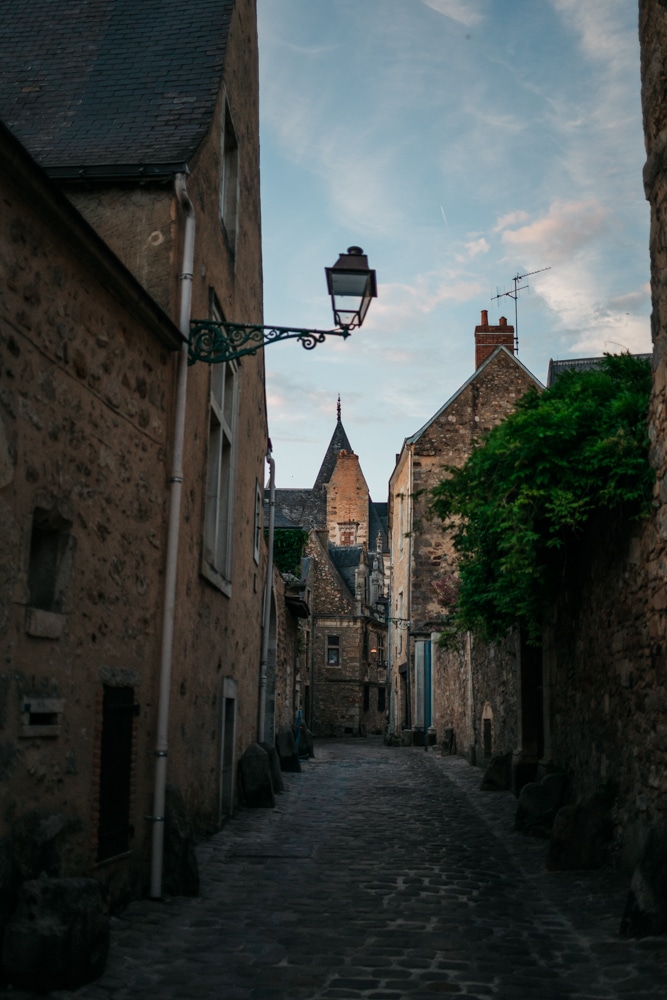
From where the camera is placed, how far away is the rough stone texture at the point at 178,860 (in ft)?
20.2

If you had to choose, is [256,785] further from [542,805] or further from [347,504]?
[347,504]

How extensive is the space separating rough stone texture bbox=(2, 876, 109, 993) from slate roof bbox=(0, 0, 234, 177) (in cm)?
483

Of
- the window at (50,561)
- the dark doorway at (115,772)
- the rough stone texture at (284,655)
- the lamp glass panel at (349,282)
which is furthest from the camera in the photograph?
the rough stone texture at (284,655)

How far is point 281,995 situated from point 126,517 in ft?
9.47

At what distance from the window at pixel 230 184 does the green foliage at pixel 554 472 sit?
11.2 ft

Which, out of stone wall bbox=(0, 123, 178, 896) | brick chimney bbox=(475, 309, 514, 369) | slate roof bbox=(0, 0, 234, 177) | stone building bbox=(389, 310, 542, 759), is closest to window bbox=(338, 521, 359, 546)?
stone building bbox=(389, 310, 542, 759)

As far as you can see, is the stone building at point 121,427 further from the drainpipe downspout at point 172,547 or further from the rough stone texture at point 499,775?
the rough stone texture at point 499,775

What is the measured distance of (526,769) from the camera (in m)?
11.8

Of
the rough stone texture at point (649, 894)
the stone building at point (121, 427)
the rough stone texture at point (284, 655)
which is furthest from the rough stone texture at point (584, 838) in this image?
the rough stone texture at point (284, 655)

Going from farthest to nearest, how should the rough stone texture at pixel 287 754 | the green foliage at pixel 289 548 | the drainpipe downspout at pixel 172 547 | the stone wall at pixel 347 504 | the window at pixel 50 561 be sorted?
1. the stone wall at pixel 347 504
2. the green foliage at pixel 289 548
3. the rough stone texture at pixel 287 754
4. the drainpipe downspout at pixel 172 547
5. the window at pixel 50 561

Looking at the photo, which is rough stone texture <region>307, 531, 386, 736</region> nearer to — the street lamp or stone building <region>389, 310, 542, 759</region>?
stone building <region>389, 310, 542, 759</region>

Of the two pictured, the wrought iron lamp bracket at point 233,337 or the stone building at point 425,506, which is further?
the stone building at point 425,506

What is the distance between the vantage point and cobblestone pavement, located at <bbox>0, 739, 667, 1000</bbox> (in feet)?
14.3

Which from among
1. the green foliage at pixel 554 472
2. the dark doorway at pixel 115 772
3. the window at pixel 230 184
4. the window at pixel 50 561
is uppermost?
the window at pixel 230 184
